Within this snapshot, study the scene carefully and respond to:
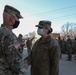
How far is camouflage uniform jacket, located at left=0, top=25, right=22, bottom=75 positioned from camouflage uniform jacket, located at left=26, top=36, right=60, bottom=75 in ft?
4.98

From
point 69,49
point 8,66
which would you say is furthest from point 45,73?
point 69,49

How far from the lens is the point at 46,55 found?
18.1 ft

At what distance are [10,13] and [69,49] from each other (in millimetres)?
→ 19070

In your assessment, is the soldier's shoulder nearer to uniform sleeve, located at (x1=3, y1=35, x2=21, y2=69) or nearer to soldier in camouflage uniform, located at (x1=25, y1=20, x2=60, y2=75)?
uniform sleeve, located at (x1=3, y1=35, x2=21, y2=69)

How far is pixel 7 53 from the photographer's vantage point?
154 inches

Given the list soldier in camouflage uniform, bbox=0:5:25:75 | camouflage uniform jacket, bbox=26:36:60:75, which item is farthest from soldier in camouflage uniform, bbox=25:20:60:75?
soldier in camouflage uniform, bbox=0:5:25:75

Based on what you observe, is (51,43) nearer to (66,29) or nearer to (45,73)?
(45,73)

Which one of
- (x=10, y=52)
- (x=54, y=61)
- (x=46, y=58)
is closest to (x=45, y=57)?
(x=46, y=58)

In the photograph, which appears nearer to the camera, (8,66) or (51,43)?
(8,66)

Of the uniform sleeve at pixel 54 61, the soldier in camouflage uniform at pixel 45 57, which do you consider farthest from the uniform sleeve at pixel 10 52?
the uniform sleeve at pixel 54 61

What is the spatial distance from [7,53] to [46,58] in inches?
66.8

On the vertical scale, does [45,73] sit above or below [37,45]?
below

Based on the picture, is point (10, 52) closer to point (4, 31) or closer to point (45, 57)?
point (4, 31)

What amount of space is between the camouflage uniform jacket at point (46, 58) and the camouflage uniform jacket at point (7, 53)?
1519mm
